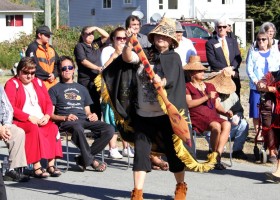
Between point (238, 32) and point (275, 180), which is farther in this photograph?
point (238, 32)

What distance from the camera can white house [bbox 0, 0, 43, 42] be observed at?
64625mm

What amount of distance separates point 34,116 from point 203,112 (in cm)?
221

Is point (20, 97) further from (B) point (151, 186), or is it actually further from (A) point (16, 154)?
(B) point (151, 186)

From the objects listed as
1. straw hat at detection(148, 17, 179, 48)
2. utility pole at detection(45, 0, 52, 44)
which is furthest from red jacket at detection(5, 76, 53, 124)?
utility pole at detection(45, 0, 52, 44)

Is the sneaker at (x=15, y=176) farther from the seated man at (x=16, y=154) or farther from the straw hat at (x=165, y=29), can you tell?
the straw hat at (x=165, y=29)

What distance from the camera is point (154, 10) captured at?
5188 cm

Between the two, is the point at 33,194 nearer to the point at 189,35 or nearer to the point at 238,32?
the point at 189,35

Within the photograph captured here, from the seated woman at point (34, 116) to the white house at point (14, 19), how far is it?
54.7 metres

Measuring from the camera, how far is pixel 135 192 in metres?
7.79

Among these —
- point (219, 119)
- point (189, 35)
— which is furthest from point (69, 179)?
point (189, 35)

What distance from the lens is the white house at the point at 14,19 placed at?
64.6 m

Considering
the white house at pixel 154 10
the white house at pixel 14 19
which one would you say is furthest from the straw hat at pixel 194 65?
Answer: the white house at pixel 14 19

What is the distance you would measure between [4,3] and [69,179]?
59.8m

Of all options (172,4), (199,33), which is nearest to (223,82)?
(199,33)
